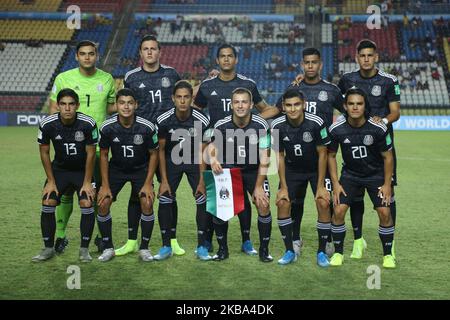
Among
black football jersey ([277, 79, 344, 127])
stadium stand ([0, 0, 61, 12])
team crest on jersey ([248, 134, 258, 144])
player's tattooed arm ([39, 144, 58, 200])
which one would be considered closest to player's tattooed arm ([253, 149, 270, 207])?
team crest on jersey ([248, 134, 258, 144])

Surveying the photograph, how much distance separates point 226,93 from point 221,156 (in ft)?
2.56

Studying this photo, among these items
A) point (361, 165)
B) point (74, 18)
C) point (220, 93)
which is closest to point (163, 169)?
point (220, 93)

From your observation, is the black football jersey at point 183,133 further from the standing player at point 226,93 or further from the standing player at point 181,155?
the standing player at point 226,93

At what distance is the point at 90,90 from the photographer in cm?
763

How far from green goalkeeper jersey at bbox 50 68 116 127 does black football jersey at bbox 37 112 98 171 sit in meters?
0.35

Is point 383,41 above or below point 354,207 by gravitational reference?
above

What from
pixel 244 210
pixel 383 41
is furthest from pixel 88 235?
pixel 383 41

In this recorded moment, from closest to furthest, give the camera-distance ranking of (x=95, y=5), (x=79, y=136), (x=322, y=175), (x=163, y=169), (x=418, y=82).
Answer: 1. (x=322, y=175)
2. (x=79, y=136)
3. (x=163, y=169)
4. (x=418, y=82)
5. (x=95, y=5)

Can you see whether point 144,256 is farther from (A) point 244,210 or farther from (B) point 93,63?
(B) point 93,63

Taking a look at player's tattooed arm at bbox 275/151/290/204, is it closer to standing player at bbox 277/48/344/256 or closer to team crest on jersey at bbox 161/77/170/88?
standing player at bbox 277/48/344/256

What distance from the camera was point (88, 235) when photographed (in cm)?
721

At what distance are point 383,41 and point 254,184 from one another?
29.6 metres

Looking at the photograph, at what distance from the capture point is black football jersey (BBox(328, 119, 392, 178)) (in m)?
6.99

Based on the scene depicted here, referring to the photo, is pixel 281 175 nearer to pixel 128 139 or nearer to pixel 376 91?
pixel 376 91
